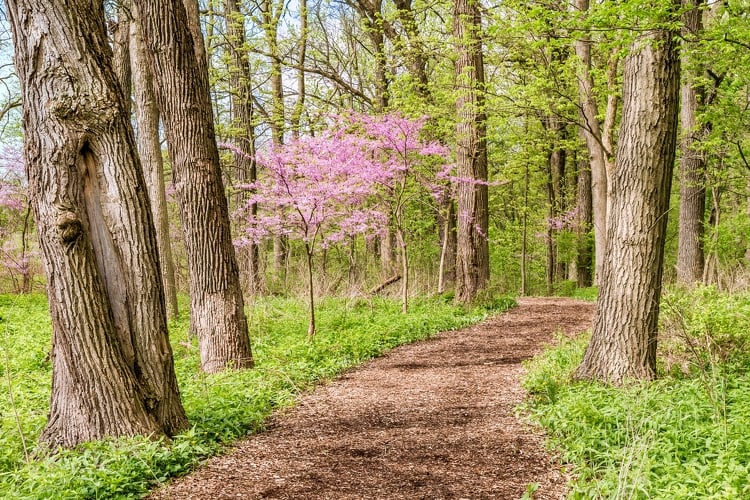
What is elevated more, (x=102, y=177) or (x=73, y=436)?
(x=102, y=177)

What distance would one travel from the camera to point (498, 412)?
464cm

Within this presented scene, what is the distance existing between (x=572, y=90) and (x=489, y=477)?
9.36m

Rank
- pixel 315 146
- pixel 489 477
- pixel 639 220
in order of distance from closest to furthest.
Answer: pixel 489 477 < pixel 639 220 < pixel 315 146

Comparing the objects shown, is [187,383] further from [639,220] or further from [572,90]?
[572,90]

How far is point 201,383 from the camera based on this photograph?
5.28 metres

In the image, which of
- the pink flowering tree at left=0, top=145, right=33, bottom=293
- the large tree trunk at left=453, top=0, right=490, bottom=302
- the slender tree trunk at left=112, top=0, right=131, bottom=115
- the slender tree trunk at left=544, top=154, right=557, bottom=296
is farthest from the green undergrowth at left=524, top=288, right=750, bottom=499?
the pink flowering tree at left=0, top=145, right=33, bottom=293

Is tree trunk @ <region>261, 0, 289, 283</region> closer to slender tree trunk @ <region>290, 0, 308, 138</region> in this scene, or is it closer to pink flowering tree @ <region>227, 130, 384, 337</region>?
slender tree trunk @ <region>290, 0, 308, 138</region>

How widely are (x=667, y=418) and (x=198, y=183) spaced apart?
480 cm

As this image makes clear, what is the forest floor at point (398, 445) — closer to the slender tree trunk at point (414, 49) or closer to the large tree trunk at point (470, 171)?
the large tree trunk at point (470, 171)

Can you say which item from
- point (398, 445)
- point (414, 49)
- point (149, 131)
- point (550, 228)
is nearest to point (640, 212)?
point (398, 445)

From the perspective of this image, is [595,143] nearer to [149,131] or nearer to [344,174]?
[344,174]

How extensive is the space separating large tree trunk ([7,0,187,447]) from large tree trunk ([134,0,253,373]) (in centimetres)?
197

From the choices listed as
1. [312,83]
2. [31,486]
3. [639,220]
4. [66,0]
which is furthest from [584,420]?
[312,83]

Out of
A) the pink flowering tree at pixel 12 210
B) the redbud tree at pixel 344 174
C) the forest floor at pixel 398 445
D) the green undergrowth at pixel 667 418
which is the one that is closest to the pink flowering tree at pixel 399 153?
the redbud tree at pixel 344 174
